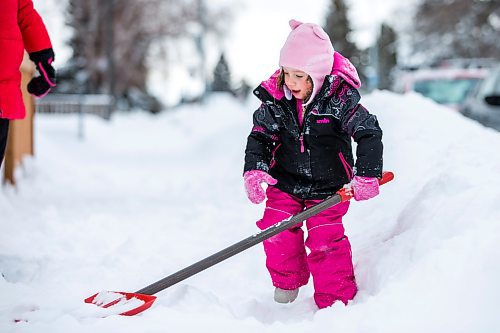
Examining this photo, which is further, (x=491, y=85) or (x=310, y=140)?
(x=491, y=85)

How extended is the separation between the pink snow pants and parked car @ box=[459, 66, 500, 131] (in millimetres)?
4661

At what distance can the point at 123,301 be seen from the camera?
8.45ft

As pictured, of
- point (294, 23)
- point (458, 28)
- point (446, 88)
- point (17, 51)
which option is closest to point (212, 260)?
point (294, 23)

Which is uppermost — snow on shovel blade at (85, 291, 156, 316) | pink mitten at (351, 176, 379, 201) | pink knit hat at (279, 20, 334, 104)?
pink knit hat at (279, 20, 334, 104)

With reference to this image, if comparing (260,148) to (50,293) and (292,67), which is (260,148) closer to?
(292,67)

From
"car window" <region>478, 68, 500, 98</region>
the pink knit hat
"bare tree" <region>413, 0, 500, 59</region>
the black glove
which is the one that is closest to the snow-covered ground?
the pink knit hat

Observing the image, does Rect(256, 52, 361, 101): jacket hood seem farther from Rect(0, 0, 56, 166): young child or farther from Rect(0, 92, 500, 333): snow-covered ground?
Rect(0, 0, 56, 166): young child

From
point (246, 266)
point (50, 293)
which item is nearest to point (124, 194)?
point (246, 266)

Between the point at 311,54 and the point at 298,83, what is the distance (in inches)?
5.6

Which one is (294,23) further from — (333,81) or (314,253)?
(314,253)

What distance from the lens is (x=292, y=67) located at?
2.79 m

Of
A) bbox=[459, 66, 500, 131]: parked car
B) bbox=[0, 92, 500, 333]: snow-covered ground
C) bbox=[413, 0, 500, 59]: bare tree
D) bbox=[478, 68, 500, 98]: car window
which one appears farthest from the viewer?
bbox=[413, 0, 500, 59]: bare tree

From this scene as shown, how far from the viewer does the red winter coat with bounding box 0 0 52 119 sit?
3133 mm

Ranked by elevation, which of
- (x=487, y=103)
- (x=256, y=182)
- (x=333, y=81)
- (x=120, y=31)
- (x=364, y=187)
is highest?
(x=333, y=81)
